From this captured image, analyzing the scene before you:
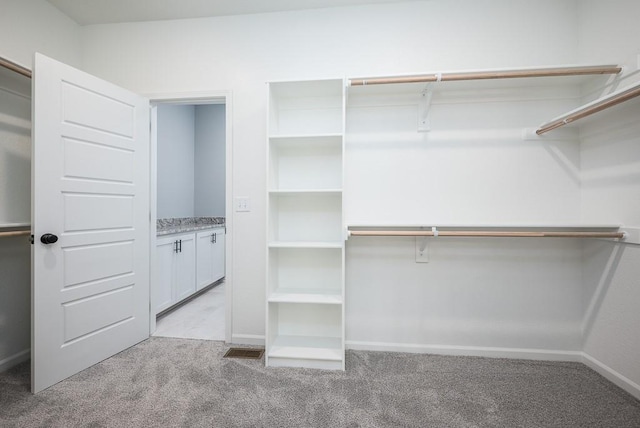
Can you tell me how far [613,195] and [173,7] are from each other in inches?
137

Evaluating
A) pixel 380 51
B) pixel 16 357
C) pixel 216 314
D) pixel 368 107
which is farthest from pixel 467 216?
pixel 16 357

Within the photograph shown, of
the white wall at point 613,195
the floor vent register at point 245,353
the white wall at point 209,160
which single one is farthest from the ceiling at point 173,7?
the floor vent register at point 245,353

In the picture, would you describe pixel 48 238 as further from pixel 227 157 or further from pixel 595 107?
pixel 595 107

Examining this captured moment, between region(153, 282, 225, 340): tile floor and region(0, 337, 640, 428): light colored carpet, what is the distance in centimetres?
42

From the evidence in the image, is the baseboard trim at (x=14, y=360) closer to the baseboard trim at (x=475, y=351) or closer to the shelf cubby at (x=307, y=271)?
the shelf cubby at (x=307, y=271)

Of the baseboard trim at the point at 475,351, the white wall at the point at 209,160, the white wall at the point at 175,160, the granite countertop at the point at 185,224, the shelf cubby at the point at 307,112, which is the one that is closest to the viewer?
the baseboard trim at the point at 475,351

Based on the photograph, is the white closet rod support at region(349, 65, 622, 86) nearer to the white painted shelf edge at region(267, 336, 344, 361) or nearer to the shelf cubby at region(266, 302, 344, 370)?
the shelf cubby at region(266, 302, 344, 370)

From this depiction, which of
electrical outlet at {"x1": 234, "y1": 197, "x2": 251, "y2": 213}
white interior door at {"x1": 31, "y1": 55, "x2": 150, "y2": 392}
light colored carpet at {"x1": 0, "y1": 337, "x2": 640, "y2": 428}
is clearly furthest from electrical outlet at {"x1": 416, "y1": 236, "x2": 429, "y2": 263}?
white interior door at {"x1": 31, "y1": 55, "x2": 150, "y2": 392}

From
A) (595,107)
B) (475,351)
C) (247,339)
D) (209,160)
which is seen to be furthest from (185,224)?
(595,107)

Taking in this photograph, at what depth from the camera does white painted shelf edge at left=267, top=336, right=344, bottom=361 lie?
6.49 ft

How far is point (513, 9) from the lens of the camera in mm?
2104

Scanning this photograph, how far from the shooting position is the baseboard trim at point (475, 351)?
2.07 m

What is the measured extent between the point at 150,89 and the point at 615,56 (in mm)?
3437

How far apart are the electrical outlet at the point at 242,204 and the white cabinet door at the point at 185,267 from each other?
131cm
